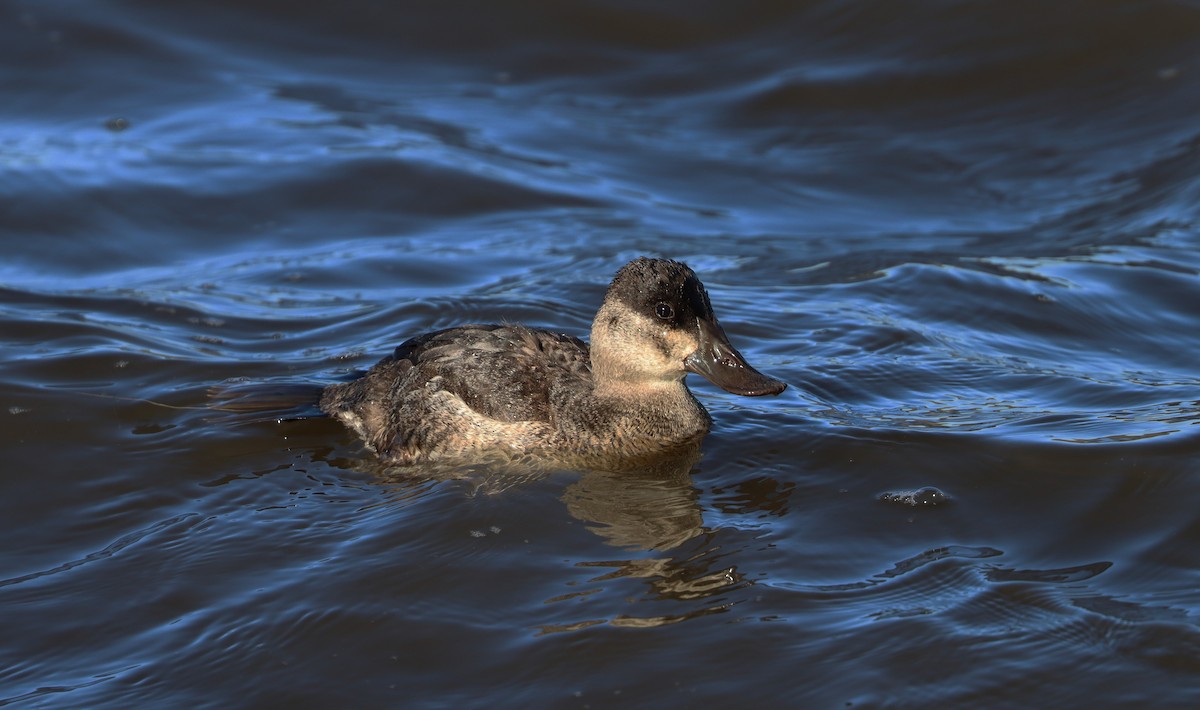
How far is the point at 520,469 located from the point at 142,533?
170cm

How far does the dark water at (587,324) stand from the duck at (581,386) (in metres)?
0.23

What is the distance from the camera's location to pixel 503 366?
700 centimetres

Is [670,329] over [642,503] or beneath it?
over

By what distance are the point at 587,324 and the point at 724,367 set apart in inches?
96.3

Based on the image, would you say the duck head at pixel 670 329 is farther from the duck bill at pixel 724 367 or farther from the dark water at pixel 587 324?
the dark water at pixel 587 324

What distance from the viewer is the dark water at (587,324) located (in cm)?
522

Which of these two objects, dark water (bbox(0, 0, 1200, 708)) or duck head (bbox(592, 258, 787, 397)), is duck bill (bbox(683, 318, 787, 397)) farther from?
dark water (bbox(0, 0, 1200, 708))

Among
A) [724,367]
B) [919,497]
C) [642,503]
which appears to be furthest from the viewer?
[724,367]

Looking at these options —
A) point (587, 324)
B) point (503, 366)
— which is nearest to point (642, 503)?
point (503, 366)

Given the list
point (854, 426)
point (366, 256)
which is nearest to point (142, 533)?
point (854, 426)

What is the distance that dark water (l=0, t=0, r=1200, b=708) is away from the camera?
522cm

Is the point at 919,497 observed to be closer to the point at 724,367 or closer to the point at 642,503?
the point at 724,367

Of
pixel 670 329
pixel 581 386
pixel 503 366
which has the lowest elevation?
pixel 581 386

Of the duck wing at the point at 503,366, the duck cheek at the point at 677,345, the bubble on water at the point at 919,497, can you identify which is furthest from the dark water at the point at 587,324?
the duck cheek at the point at 677,345
